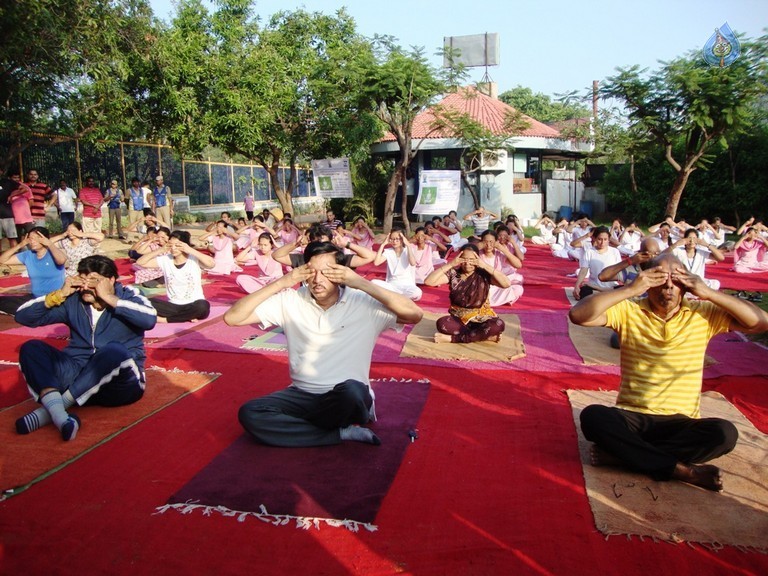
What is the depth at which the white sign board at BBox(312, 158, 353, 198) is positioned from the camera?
17.0m

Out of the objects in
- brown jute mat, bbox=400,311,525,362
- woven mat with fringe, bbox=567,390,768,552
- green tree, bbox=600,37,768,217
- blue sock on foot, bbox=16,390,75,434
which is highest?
green tree, bbox=600,37,768,217

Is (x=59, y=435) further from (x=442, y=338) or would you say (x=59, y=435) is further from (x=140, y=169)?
(x=140, y=169)

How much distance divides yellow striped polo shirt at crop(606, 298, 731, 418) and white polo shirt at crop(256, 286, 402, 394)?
1334 mm

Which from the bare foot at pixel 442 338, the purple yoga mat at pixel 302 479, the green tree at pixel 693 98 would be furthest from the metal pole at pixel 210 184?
the purple yoga mat at pixel 302 479

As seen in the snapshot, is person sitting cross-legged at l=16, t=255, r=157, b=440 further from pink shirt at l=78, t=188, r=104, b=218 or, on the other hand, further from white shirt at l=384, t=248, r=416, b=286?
pink shirt at l=78, t=188, r=104, b=218

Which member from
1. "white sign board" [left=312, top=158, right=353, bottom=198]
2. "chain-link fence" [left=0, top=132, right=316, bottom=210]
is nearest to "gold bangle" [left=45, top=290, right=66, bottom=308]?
"chain-link fence" [left=0, top=132, right=316, bottom=210]

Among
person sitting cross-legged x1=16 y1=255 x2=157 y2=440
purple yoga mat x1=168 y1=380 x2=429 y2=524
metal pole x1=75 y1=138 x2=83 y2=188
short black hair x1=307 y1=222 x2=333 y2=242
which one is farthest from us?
metal pole x1=75 y1=138 x2=83 y2=188

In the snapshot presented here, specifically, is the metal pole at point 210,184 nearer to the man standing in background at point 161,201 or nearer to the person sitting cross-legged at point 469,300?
the man standing in background at point 161,201

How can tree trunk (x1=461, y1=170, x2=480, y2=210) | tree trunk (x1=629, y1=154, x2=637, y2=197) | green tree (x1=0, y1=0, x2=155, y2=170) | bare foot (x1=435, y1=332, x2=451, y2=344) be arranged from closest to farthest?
bare foot (x1=435, y1=332, x2=451, y2=344) → green tree (x1=0, y1=0, x2=155, y2=170) → tree trunk (x1=461, y1=170, x2=480, y2=210) → tree trunk (x1=629, y1=154, x2=637, y2=197)

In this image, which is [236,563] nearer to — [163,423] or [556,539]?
[556,539]

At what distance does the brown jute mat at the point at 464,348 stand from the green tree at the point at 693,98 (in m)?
10.8

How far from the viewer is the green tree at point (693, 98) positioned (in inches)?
581

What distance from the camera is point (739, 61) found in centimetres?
1504

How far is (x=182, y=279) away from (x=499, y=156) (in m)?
16.6
